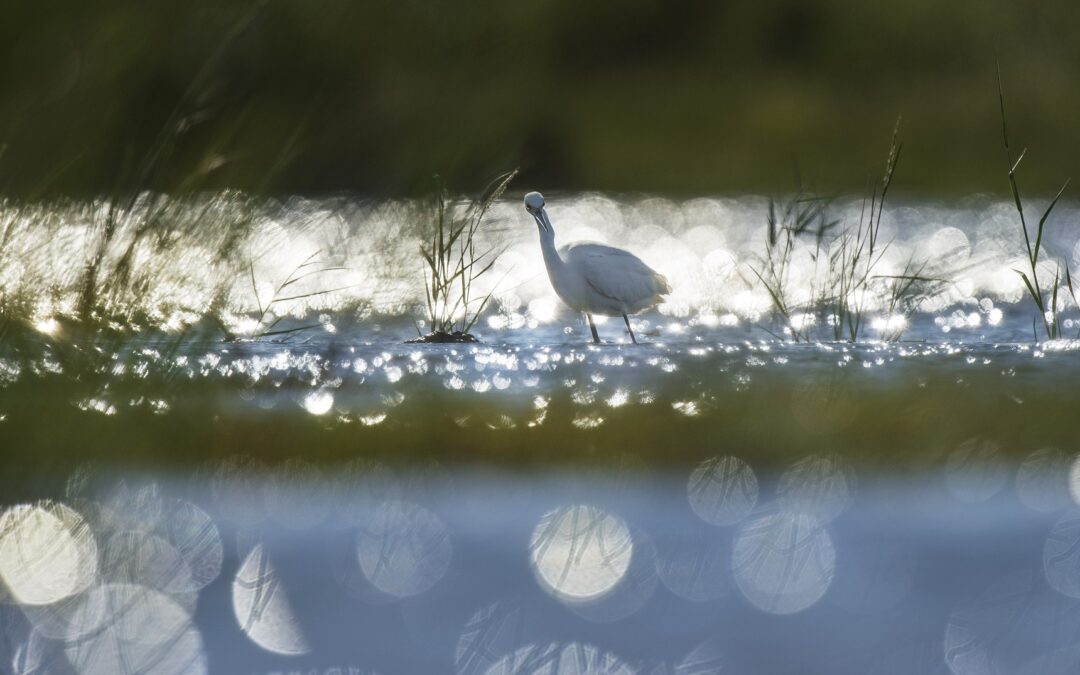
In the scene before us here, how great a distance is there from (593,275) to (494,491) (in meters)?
2.33

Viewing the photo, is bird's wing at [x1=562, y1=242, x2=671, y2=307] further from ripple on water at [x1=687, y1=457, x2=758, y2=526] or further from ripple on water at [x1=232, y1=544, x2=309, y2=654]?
ripple on water at [x1=232, y1=544, x2=309, y2=654]

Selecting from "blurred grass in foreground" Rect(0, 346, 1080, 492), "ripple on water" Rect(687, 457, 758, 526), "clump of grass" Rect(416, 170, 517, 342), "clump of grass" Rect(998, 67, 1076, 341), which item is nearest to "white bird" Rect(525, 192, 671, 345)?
"clump of grass" Rect(416, 170, 517, 342)

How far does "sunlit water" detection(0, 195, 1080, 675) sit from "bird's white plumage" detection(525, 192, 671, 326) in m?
0.48

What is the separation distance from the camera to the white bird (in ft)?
16.3

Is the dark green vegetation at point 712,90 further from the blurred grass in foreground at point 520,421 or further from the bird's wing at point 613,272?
the blurred grass in foreground at point 520,421

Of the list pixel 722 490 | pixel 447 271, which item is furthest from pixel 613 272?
pixel 722 490

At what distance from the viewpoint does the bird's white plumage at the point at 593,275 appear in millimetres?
4969

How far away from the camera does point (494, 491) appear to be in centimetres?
275

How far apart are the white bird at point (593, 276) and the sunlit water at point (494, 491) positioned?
48 cm

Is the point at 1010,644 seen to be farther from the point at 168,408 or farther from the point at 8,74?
the point at 8,74

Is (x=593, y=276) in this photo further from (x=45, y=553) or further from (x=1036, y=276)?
(x=45, y=553)

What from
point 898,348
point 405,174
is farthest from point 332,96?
point 898,348

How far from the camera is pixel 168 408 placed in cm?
312

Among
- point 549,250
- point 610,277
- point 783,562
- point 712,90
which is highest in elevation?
point 712,90
